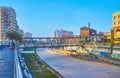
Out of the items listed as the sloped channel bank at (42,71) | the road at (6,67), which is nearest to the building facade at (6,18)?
the sloped channel bank at (42,71)

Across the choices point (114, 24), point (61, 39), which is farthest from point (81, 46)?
point (61, 39)

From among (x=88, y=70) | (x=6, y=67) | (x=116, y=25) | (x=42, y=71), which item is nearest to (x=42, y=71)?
(x=42, y=71)

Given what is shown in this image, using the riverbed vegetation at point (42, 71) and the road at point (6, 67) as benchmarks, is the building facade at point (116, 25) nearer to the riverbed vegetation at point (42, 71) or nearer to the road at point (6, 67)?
the riverbed vegetation at point (42, 71)

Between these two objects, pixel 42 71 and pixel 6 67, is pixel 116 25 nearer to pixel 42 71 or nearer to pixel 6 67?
pixel 42 71

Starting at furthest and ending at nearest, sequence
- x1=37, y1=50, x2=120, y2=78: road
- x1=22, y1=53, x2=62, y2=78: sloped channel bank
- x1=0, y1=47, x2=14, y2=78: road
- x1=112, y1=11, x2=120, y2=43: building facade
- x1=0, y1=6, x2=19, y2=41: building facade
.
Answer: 1. x1=0, y1=6, x2=19, y2=41: building facade
2. x1=112, y1=11, x2=120, y2=43: building facade
3. x1=37, y1=50, x2=120, y2=78: road
4. x1=22, y1=53, x2=62, y2=78: sloped channel bank
5. x1=0, y1=47, x2=14, y2=78: road

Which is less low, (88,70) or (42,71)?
(42,71)

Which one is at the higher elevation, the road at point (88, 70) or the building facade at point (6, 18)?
the building facade at point (6, 18)

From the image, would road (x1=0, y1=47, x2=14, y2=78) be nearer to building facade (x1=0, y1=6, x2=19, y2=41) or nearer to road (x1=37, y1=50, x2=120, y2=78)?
road (x1=37, y1=50, x2=120, y2=78)

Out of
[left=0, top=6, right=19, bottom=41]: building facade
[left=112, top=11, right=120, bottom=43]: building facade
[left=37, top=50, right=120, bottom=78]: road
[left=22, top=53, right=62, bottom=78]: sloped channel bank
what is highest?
[left=0, top=6, right=19, bottom=41]: building facade

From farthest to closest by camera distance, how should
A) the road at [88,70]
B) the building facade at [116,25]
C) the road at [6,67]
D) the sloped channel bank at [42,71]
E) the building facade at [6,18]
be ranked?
1. the building facade at [6,18]
2. the building facade at [116,25]
3. the road at [88,70]
4. the sloped channel bank at [42,71]
5. the road at [6,67]

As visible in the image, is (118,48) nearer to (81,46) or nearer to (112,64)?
(112,64)

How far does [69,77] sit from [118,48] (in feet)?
120

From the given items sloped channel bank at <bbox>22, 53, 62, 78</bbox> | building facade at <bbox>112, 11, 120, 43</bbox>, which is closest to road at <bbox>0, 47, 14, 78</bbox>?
sloped channel bank at <bbox>22, 53, 62, 78</bbox>

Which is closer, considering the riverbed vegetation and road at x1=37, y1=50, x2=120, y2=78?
the riverbed vegetation
